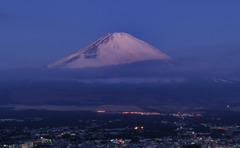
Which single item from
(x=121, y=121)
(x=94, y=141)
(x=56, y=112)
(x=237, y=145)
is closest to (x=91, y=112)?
(x=56, y=112)

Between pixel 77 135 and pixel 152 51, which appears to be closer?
pixel 77 135

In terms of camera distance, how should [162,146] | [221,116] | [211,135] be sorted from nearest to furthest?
[162,146] → [211,135] → [221,116]

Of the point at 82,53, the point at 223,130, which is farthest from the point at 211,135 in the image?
the point at 82,53

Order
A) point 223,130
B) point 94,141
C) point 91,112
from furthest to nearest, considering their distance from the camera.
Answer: point 91,112 → point 223,130 → point 94,141

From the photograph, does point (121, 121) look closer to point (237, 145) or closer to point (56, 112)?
point (56, 112)

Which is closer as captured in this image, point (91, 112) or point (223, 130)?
point (223, 130)

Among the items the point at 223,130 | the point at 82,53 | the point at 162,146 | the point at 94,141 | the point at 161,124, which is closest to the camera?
the point at 162,146

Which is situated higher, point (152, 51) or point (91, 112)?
point (152, 51)

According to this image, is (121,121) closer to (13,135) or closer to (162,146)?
(13,135)

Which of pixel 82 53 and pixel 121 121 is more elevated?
pixel 82 53
